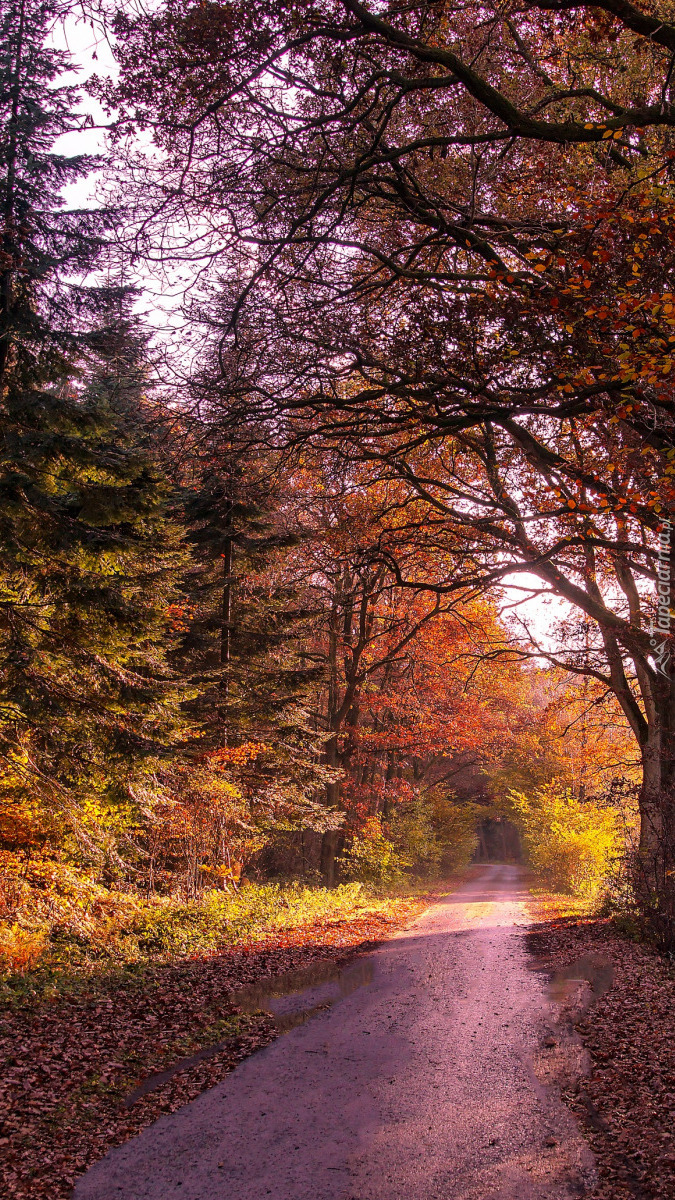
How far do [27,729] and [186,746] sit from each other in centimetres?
578

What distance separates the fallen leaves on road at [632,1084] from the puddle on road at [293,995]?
122 inches

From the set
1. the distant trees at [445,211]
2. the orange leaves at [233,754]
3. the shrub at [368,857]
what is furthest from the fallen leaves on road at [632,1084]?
the shrub at [368,857]

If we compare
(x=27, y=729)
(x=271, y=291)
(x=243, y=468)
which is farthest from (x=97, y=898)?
(x=271, y=291)

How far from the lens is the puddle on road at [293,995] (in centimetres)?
695

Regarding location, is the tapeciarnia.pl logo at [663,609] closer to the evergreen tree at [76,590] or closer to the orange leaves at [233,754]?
the evergreen tree at [76,590]

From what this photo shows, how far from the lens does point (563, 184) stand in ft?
24.8

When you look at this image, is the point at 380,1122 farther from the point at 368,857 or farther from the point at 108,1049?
the point at 368,857

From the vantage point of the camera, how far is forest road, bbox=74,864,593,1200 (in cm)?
447

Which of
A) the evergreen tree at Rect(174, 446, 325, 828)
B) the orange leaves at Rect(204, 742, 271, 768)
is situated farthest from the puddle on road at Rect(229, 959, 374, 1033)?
the evergreen tree at Rect(174, 446, 325, 828)

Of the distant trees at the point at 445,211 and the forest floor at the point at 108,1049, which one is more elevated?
the distant trees at the point at 445,211

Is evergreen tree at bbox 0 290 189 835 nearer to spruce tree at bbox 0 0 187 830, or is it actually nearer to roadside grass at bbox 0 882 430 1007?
spruce tree at bbox 0 0 187 830

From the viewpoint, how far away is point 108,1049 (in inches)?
269

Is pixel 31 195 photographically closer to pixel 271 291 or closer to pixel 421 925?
pixel 271 291

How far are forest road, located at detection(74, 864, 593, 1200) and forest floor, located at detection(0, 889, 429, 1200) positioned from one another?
29 centimetres
